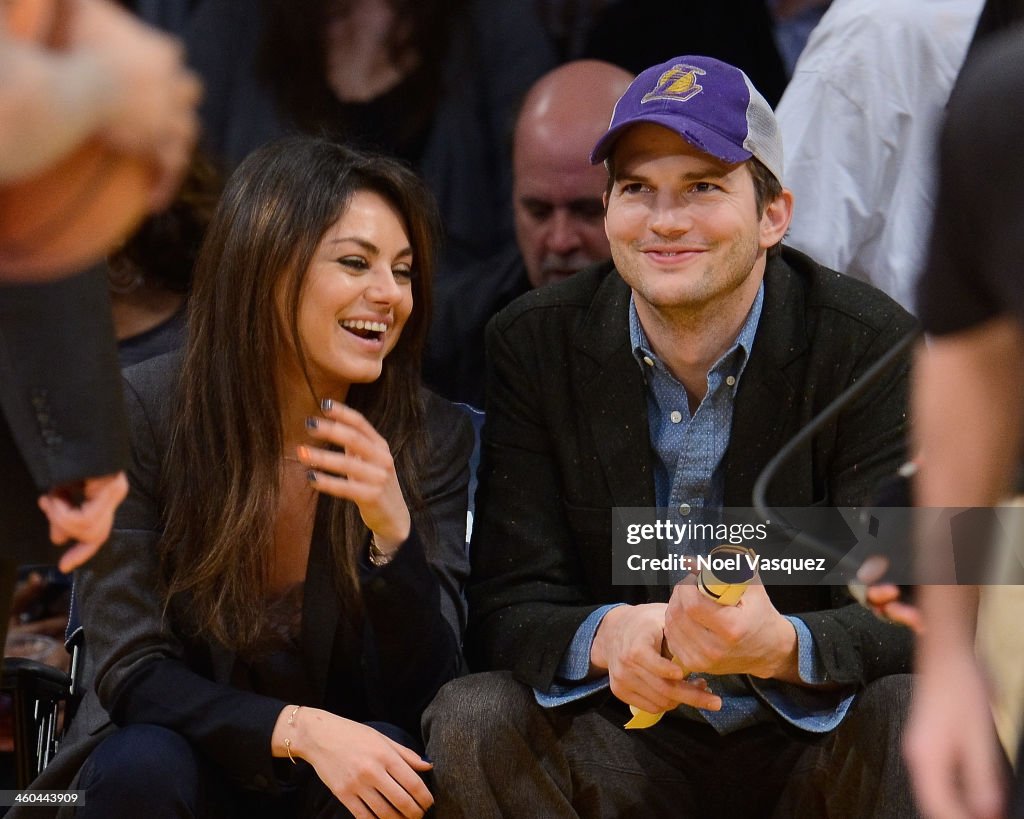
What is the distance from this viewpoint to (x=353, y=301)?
205 cm

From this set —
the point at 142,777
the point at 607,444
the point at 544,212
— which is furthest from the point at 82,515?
the point at 544,212

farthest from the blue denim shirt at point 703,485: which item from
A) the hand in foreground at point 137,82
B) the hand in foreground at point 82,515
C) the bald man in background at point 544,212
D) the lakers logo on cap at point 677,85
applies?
the hand in foreground at point 137,82

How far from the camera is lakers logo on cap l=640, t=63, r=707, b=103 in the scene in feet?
6.64

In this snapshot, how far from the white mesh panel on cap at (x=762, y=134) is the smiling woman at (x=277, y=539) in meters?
0.46

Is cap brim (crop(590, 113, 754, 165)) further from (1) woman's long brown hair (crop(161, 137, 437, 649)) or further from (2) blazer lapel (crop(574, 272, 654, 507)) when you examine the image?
(1) woman's long brown hair (crop(161, 137, 437, 649))

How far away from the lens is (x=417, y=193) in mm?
2158

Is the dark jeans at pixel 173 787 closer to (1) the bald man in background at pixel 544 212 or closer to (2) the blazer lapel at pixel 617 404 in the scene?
(2) the blazer lapel at pixel 617 404

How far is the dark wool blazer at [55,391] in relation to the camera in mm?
1244

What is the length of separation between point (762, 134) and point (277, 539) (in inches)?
32.3

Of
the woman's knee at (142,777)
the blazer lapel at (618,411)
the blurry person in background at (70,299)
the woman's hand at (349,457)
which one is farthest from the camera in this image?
the blazer lapel at (618,411)

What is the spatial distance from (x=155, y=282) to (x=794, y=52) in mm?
1054

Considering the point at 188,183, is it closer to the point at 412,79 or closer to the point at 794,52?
the point at 412,79

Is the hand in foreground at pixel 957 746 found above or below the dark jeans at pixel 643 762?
above

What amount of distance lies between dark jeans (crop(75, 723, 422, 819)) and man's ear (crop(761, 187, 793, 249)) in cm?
80
